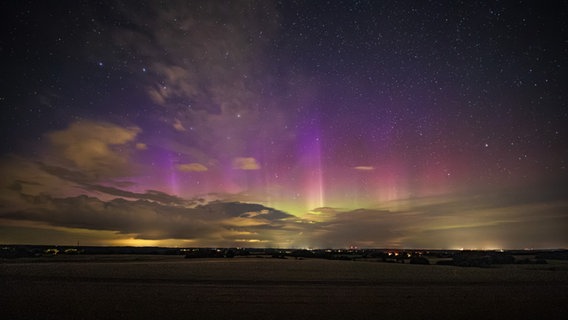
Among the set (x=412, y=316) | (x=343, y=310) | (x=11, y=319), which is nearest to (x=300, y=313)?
(x=343, y=310)

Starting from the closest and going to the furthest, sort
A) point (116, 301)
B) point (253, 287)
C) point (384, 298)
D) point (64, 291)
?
point (116, 301) → point (384, 298) → point (64, 291) → point (253, 287)

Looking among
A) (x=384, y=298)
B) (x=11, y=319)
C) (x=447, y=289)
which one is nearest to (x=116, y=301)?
(x=11, y=319)

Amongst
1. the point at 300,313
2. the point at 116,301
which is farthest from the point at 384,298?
the point at 116,301

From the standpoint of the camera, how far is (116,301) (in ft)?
59.0

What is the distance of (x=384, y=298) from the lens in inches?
783

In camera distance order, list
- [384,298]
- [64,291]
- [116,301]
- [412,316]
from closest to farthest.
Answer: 1. [412,316]
2. [116,301]
3. [384,298]
4. [64,291]

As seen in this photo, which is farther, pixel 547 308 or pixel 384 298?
pixel 384 298

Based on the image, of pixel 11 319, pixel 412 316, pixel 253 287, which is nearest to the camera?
pixel 11 319

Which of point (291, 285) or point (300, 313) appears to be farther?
point (291, 285)

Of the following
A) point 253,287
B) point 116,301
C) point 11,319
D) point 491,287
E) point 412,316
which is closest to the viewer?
point 11,319

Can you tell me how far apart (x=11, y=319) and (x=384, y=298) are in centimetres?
1705

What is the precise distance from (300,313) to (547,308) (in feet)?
38.8

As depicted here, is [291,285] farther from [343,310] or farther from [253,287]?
[343,310]

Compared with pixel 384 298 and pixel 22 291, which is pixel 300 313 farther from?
pixel 22 291
